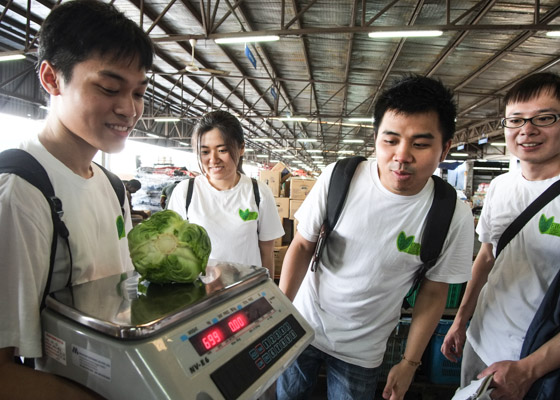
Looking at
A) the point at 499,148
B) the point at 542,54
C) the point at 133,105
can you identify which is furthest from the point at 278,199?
the point at 499,148

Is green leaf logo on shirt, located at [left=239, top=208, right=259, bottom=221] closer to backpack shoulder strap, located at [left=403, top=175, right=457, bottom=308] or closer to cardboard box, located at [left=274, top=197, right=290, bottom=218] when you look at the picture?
backpack shoulder strap, located at [left=403, top=175, right=457, bottom=308]

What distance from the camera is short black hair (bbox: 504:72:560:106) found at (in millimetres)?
1387

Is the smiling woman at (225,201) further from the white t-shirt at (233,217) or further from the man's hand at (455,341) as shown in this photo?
the man's hand at (455,341)

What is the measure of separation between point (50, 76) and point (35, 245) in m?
0.44

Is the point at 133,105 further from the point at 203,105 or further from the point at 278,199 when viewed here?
the point at 203,105

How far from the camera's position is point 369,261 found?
4.25ft

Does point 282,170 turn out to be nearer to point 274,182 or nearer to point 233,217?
point 274,182

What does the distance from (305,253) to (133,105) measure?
0.90 m

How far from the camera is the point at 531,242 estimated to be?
1389 millimetres

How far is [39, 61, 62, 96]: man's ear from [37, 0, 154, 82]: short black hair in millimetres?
13

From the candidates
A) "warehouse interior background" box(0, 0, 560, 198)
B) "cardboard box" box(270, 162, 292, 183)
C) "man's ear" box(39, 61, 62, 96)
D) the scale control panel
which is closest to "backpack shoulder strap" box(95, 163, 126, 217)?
"man's ear" box(39, 61, 62, 96)

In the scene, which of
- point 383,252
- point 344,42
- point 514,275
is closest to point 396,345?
point 514,275

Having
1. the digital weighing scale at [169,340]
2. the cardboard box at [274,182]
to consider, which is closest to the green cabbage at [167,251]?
the digital weighing scale at [169,340]

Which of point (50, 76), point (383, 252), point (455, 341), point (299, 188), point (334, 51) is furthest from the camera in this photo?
point (334, 51)
